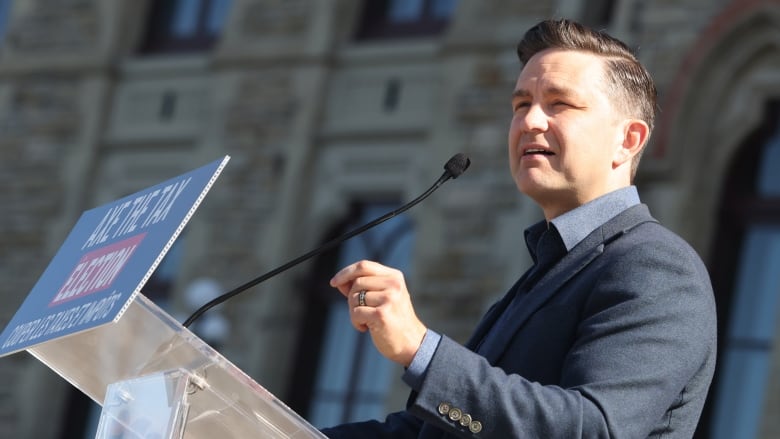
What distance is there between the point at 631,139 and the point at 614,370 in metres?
0.57

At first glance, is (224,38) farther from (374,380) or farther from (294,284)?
(374,380)

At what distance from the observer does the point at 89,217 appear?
12.0 feet

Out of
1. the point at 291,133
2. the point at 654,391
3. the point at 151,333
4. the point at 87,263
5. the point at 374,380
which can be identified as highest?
the point at 291,133

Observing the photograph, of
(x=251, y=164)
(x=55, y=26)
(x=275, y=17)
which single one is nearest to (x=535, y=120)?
(x=251, y=164)

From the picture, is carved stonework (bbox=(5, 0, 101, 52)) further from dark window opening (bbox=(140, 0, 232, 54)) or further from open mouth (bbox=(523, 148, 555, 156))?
open mouth (bbox=(523, 148, 555, 156))

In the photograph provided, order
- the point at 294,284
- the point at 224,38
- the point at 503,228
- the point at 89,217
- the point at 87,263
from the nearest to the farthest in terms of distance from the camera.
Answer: the point at 87,263 < the point at 89,217 < the point at 503,228 < the point at 294,284 < the point at 224,38

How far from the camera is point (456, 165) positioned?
11.9 ft

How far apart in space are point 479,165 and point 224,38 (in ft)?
9.86

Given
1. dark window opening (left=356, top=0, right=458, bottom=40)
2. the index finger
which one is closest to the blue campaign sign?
the index finger

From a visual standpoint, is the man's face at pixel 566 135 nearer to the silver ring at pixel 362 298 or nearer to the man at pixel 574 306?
the man at pixel 574 306

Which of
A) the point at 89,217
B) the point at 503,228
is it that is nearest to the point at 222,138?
the point at 503,228

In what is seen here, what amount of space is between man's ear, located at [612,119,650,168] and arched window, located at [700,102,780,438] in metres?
8.62

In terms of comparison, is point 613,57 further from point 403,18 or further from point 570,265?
point 403,18

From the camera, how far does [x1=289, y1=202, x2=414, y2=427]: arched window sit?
1459 centimetres
